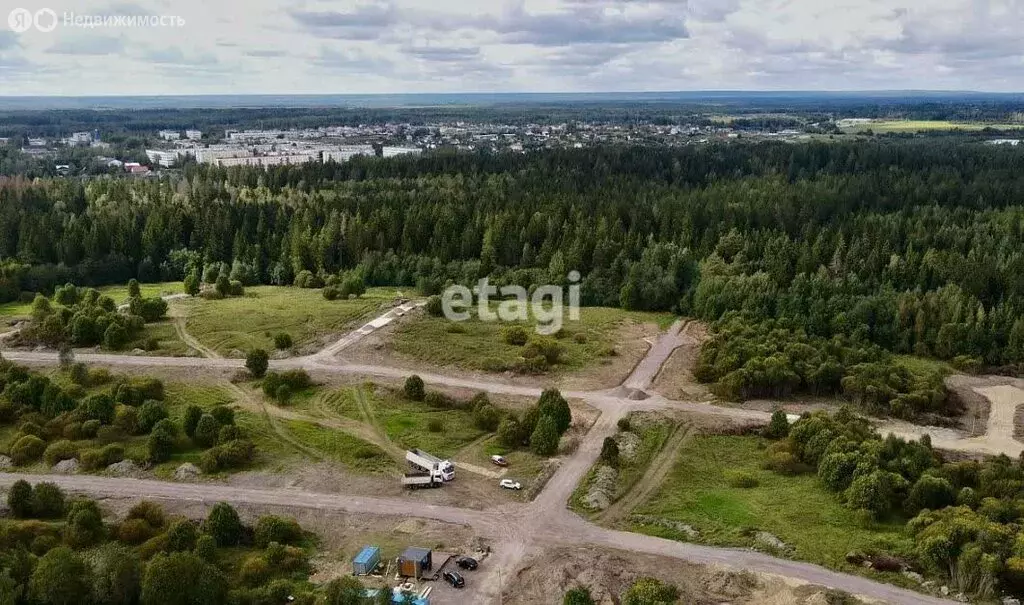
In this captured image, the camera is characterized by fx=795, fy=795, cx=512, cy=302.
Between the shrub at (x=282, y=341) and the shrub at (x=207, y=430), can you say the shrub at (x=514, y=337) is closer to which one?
the shrub at (x=282, y=341)

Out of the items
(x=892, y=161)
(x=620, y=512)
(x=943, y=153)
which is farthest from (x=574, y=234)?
(x=943, y=153)

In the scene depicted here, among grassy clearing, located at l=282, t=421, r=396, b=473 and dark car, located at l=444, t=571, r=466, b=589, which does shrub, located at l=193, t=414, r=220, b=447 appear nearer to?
grassy clearing, located at l=282, t=421, r=396, b=473

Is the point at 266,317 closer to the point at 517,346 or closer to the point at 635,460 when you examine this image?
the point at 517,346

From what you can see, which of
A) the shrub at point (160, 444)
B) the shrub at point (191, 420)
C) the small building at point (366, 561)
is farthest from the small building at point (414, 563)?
the shrub at point (191, 420)

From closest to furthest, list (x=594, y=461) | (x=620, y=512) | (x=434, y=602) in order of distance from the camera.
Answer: (x=434, y=602) < (x=620, y=512) < (x=594, y=461)

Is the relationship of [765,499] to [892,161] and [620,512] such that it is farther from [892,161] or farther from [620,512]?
[892,161]

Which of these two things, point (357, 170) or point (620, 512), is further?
point (357, 170)

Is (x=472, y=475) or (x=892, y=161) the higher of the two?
(x=892, y=161)

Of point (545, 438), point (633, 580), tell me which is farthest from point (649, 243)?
point (633, 580)
